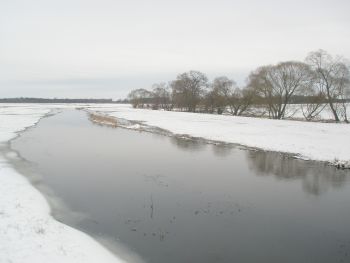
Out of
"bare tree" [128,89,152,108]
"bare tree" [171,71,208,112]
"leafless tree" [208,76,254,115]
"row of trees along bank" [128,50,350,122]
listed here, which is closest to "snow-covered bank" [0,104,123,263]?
"row of trees along bank" [128,50,350,122]

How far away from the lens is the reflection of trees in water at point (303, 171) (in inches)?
622

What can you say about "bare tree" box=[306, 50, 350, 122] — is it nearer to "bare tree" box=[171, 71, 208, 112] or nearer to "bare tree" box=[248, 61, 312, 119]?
"bare tree" box=[248, 61, 312, 119]

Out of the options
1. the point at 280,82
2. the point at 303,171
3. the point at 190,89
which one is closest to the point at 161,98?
the point at 190,89

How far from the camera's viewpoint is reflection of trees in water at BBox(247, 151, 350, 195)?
1580 cm

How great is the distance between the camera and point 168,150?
26.0m

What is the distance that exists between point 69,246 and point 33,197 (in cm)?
495

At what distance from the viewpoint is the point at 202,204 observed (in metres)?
12.8

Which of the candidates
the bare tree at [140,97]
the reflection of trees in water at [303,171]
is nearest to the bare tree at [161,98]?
the bare tree at [140,97]

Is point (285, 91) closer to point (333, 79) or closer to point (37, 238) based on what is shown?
point (333, 79)

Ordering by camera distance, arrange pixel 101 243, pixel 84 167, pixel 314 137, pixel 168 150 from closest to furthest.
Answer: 1. pixel 101 243
2. pixel 84 167
3. pixel 168 150
4. pixel 314 137

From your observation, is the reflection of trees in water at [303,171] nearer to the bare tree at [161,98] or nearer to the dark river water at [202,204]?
the dark river water at [202,204]

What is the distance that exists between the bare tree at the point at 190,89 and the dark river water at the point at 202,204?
6809 centimetres

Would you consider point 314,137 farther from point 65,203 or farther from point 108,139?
point 65,203

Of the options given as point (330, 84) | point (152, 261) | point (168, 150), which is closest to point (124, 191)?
point (152, 261)
